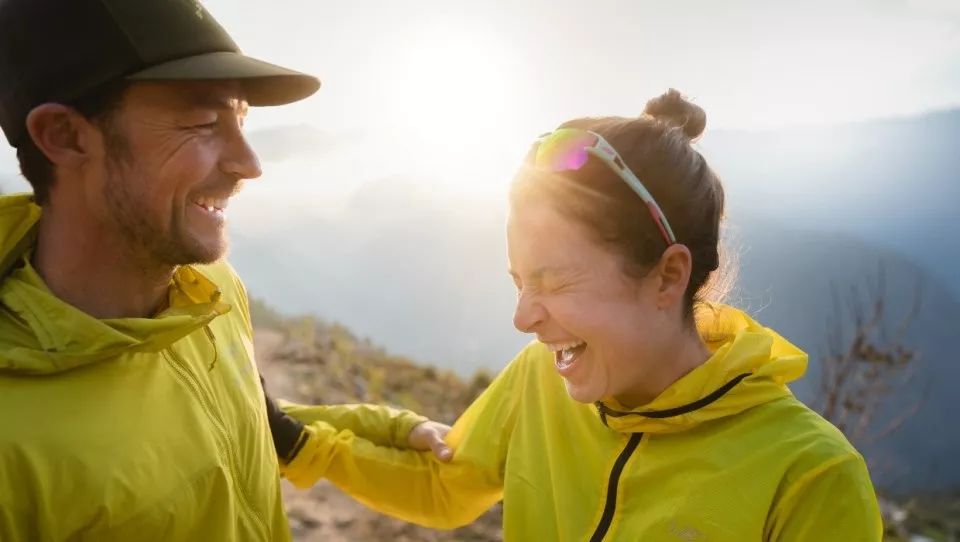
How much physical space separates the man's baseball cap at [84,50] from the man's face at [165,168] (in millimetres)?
86

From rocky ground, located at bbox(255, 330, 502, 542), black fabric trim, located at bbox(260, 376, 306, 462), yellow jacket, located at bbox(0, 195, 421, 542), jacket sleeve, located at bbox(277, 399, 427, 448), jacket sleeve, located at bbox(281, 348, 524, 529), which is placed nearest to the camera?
yellow jacket, located at bbox(0, 195, 421, 542)

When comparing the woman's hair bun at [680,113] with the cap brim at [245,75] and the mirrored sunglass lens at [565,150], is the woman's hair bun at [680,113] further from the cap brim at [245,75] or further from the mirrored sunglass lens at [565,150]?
the cap brim at [245,75]

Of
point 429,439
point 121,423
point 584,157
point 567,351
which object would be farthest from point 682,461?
point 121,423

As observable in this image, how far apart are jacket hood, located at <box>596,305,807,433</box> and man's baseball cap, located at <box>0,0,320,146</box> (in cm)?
135

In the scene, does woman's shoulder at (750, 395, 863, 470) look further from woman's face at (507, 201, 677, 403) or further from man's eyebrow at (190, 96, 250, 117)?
man's eyebrow at (190, 96, 250, 117)

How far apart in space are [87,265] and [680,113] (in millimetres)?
1661

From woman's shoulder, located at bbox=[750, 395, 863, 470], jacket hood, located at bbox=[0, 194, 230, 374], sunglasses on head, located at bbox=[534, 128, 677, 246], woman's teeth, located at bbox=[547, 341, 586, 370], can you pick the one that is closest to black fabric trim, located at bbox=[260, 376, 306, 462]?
jacket hood, located at bbox=[0, 194, 230, 374]

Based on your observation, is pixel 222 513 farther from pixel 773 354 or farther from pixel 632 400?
pixel 773 354

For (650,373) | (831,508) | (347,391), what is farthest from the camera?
(347,391)

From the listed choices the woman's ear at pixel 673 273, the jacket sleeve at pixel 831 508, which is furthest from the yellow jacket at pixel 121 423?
the jacket sleeve at pixel 831 508

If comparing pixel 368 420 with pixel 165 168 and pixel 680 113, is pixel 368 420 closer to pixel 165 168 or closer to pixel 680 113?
pixel 165 168

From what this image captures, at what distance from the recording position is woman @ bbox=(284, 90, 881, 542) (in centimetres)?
158

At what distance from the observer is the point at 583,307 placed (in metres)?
1.75

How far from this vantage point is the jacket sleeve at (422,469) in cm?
219
